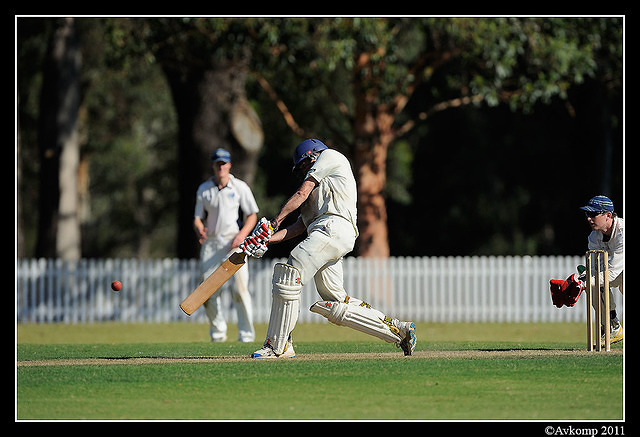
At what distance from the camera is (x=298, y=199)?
9.56 m

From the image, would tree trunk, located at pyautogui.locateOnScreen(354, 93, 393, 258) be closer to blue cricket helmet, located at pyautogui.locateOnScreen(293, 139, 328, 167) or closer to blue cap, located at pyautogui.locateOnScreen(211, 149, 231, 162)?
blue cap, located at pyautogui.locateOnScreen(211, 149, 231, 162)

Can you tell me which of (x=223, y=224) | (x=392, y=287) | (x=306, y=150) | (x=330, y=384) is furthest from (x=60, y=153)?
(x=330, y=384)

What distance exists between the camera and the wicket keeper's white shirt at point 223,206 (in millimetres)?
13242

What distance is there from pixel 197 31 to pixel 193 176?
3.14 metres

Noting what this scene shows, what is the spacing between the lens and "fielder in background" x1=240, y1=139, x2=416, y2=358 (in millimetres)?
9641

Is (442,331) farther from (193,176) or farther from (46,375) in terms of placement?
(46,375)

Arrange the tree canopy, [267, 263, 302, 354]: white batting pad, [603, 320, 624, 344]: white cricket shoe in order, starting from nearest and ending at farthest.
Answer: [267, 263, 302, 354]: white batting pad
[603, 320, 624, 344]: white cricket shoe
the tree canopy

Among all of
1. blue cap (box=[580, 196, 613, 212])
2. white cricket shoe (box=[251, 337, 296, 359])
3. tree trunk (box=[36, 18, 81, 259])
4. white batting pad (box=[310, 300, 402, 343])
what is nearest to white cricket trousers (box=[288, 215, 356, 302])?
white batting pad (box=[310, 300, 402, 343])

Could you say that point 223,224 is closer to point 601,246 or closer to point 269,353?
point 269,353

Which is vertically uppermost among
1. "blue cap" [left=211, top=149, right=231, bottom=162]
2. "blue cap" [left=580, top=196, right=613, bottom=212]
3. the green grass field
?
"blue cap" [left=211, top=149, right=231, bottom=162]

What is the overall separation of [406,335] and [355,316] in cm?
59

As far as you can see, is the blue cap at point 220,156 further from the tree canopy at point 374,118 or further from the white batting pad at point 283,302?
the tree canopy at point 374,118

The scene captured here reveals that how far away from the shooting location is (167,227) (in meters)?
53.6

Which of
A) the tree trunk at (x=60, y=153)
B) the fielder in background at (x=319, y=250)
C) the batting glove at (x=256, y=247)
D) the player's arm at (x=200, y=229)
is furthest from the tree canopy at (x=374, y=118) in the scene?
the batting glove at (x=256, y=247)
